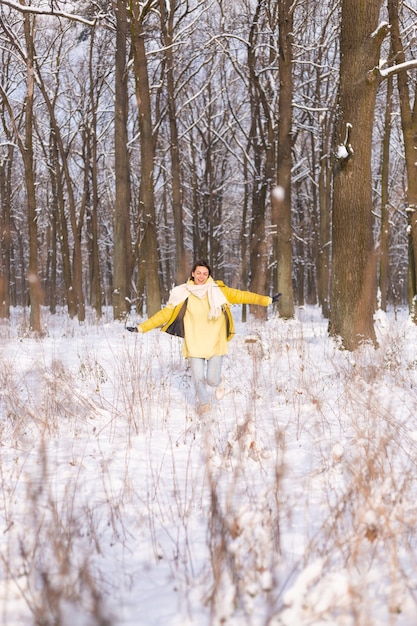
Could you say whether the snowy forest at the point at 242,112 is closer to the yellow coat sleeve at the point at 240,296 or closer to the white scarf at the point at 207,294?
the yellow coat sleeve at the point at 240,296

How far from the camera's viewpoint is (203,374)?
5355 mm

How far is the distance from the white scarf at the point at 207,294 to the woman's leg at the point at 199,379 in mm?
480

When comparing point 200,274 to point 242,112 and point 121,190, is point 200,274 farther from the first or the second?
point 242,112

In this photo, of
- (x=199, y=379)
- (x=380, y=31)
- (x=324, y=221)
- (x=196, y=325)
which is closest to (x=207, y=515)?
(x=199, y=379)

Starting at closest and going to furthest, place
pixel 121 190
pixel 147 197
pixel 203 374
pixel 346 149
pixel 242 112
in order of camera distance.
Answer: pixel 203 374, pixel 346 149, pixel 147 197, pixel 121 190, pixel 242 112

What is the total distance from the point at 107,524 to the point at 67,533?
33cm

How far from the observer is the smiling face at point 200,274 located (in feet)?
17.6

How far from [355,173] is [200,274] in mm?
2869

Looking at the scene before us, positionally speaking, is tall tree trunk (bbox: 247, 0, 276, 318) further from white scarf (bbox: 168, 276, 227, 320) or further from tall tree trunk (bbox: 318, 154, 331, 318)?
white scarf (bbox: 168, 276, 227, 320)

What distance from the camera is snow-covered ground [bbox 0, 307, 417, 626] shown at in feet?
6.14

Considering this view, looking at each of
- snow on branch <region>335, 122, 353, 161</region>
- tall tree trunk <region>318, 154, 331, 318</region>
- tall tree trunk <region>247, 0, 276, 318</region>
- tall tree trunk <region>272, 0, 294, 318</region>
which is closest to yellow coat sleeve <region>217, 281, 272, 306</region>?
snow on branch <region>335, 122, 353, 161</region>

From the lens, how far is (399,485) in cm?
292

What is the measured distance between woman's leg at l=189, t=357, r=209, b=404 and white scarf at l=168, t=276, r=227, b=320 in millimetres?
480

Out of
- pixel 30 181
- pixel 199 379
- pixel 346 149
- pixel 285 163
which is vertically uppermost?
pixel 285 163
